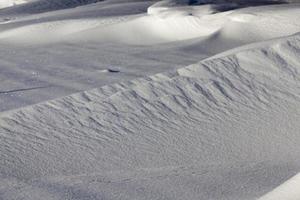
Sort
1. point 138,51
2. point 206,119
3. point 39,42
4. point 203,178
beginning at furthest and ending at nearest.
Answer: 1. point 39,42
2. point 138,51
3. point 206,119
4. point 203,178

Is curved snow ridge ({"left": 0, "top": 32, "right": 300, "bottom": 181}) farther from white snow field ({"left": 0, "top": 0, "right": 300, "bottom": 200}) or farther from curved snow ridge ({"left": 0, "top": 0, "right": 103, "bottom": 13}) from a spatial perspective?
curved snow ridge ({"left": 0, "top": 0, "right": 103, "bottom": 13})

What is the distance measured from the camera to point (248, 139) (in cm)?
253

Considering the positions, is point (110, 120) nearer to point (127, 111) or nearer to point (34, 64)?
point (127, 111)

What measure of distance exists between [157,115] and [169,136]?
0.19m

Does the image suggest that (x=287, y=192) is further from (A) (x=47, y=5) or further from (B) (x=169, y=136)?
(A) (x=47, y=5)

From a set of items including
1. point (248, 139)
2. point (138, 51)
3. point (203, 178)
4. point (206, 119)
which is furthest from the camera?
point (138, 51)

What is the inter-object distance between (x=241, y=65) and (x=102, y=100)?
0.76 m

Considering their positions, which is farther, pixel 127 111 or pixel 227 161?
pixel 127 111

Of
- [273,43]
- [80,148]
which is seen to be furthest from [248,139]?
[273,43]

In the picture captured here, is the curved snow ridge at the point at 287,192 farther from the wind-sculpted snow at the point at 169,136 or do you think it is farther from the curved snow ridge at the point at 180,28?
the curved snow ridge at the point at 180,28

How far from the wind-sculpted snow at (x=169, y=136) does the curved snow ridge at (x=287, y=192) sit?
5.1 inches

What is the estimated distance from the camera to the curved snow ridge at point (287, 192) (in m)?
1.82

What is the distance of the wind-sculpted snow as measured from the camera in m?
2.10

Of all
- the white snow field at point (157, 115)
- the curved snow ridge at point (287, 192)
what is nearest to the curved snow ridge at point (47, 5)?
the white snow field at point (157, 115)
